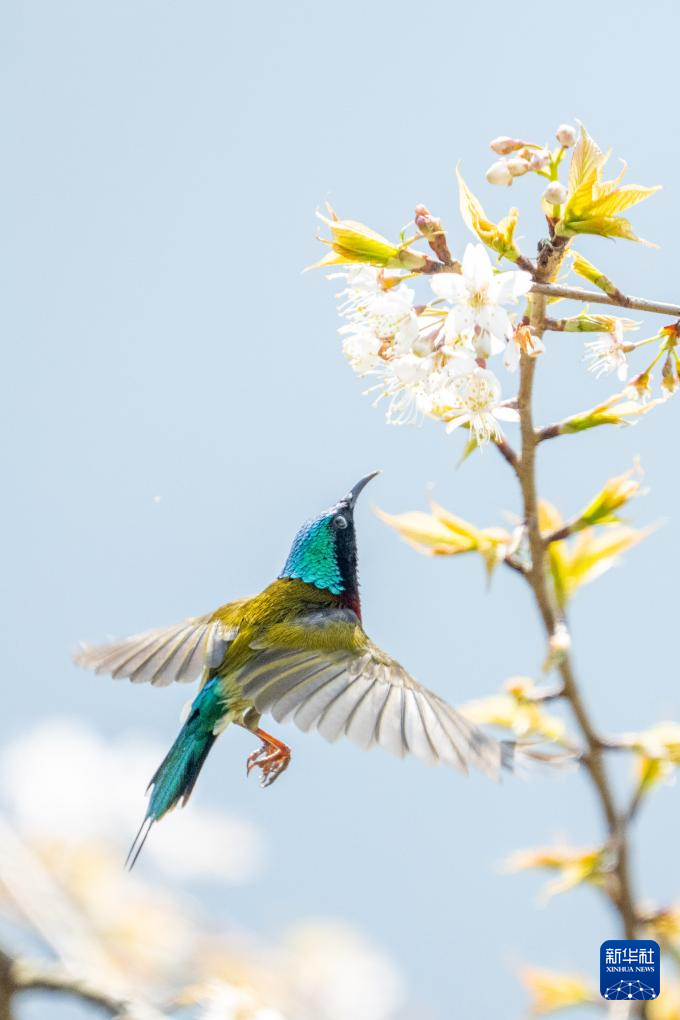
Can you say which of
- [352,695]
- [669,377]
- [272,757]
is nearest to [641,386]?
[669,377]

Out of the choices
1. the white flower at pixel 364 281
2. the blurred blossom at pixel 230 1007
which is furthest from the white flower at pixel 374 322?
the blurred blossom at pixel 230 1007

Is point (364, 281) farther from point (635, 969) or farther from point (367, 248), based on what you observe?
point (635, 969)

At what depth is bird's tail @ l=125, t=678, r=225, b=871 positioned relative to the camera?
1.56 m

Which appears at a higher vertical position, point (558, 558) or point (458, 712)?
point (558, 558)

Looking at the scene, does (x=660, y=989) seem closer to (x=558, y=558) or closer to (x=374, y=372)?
(x=558, y=558)

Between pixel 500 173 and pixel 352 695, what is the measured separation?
0.64 meters

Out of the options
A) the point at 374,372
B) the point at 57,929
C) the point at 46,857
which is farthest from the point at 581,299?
the point at 46,857

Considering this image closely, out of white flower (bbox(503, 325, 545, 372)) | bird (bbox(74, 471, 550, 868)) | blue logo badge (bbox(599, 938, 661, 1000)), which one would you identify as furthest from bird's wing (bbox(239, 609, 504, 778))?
white flower (bbox(503, 325, 545, 372))

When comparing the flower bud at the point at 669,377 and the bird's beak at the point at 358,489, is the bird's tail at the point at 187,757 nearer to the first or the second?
the bird's beak at the point at 358,489

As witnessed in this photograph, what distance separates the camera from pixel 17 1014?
1.78 ft

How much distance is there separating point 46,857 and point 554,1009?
22.5 inches

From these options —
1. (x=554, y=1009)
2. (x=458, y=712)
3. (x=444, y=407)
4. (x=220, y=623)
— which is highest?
(x=444, y=407)

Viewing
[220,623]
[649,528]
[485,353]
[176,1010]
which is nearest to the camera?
[176,1010]

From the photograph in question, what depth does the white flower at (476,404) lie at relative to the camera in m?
1.07
